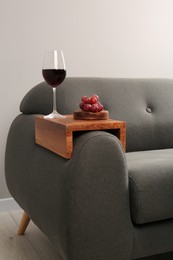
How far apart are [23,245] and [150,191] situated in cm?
78

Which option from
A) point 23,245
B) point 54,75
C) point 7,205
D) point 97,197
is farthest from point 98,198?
point 7,205

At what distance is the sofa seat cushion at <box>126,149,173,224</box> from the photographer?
49.6 inches

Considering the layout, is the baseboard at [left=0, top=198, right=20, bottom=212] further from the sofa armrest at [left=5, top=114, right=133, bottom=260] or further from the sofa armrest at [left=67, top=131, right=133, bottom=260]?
the sofa armrest at [left=67, top=131, right=133, bottom=260]

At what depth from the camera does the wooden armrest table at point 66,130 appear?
120cm

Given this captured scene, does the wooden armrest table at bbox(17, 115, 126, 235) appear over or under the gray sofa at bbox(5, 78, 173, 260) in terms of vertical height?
over

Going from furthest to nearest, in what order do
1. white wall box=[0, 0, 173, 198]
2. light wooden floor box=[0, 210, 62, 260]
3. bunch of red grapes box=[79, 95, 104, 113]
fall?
white wall box=[0, 0, 173, 198]
light wooden floor box=[0, 210, 62, 260]
bunch of red grapes box=[79, 95, 104, 113]

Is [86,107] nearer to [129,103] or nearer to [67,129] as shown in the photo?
[67,129]

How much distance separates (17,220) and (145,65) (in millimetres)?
1284

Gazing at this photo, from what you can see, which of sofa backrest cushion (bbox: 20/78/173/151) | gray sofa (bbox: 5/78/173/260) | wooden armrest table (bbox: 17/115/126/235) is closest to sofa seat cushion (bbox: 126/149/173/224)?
gray sofa (bbox: 5/78/173/260)

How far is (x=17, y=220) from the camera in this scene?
6.85 ft

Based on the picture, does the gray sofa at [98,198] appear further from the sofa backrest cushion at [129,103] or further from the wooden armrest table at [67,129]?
the sofa backrest cushion at [129,103]

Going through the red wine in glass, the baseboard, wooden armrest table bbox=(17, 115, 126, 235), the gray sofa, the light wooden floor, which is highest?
the red wine in glass

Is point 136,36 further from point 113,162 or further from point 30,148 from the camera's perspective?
point 113,162

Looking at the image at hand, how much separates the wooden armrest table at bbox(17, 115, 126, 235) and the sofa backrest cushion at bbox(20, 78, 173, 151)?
0.37 meters
